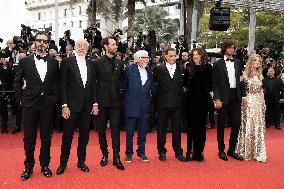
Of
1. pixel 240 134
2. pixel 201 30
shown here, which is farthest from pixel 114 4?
pixel 240 134

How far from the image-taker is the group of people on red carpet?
570cm

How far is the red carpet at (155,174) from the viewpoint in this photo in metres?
5.43

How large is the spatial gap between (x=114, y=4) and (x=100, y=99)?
1385 inches

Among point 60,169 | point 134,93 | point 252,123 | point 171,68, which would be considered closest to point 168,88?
point 171,68

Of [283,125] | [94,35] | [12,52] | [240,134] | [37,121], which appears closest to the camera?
[37,121]

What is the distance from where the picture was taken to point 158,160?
698 cm

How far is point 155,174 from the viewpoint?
6.00 meters

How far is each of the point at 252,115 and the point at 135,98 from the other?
83.1 inches

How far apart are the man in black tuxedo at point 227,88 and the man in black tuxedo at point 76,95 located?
217 cm

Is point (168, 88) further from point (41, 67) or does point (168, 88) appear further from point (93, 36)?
point (93, 36)

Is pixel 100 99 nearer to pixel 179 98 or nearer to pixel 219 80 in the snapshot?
pixel 179 98

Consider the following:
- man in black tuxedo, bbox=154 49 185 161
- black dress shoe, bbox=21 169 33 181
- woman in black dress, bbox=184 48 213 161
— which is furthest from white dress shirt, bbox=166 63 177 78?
black dress shoe, bbox=21 169 33 181

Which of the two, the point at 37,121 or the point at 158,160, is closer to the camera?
the point at 37,121

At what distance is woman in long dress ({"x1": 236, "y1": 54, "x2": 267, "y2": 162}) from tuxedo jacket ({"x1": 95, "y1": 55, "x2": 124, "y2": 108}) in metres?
2.26
